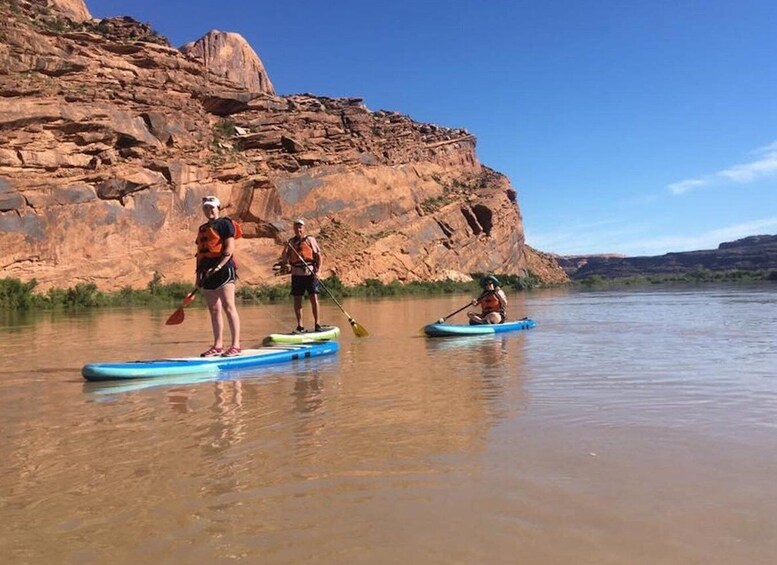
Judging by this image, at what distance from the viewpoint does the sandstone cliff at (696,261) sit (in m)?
124

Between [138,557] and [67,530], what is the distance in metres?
0.42

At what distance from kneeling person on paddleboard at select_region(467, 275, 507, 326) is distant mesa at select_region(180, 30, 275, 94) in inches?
2895

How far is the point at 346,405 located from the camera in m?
4.79

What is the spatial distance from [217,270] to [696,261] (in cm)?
14929

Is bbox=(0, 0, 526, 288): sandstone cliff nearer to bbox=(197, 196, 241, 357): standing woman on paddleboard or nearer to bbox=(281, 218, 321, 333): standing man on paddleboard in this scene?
bbox=(281, 218, 321, 333): standing man on paddleboard

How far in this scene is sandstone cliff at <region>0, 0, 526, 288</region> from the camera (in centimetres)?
3092

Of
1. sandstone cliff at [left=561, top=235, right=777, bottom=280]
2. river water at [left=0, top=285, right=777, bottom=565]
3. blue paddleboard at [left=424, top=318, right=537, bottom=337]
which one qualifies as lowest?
river water at [left=0, top=285, right=777, bottom=565]

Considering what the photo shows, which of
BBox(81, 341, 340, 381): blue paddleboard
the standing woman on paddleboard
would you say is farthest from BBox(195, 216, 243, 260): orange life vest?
BBox(81, 341, 340, 381): blue paddleboard

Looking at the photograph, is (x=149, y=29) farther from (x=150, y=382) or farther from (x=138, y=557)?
(x=138, y=557)

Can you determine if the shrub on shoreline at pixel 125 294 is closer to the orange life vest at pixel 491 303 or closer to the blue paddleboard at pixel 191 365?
the orange life vest at pixel 491 303

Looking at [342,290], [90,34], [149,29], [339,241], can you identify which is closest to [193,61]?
[149,29]

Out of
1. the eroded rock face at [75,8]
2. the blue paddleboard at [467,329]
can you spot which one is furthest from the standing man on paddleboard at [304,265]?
the eroded rock face at [75,8]

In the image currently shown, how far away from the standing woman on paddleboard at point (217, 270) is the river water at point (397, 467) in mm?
926

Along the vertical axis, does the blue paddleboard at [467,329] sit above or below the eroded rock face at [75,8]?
below
